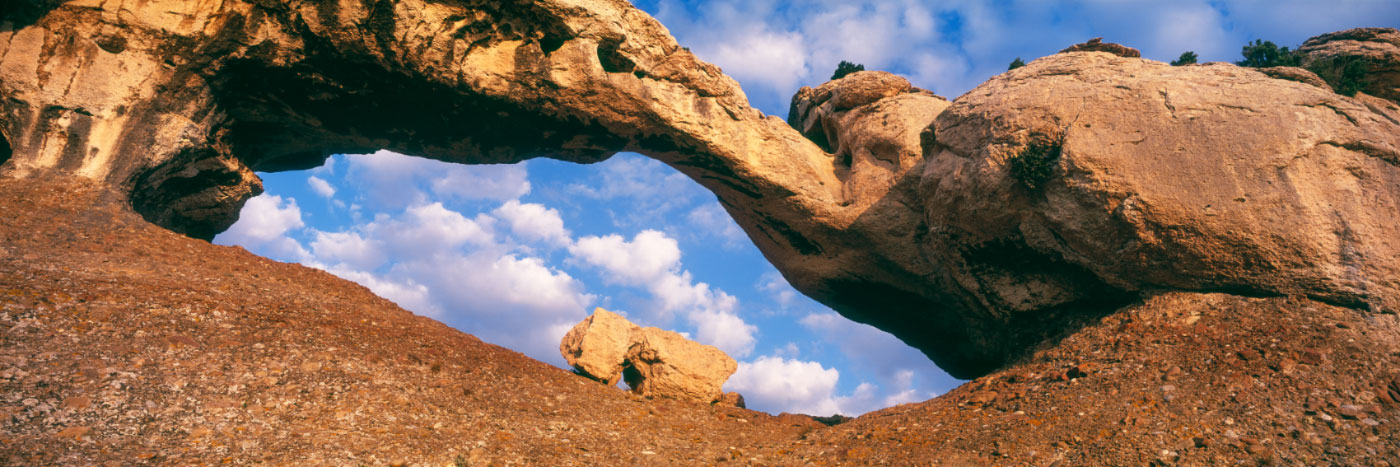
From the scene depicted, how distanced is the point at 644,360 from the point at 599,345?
49.7 inches

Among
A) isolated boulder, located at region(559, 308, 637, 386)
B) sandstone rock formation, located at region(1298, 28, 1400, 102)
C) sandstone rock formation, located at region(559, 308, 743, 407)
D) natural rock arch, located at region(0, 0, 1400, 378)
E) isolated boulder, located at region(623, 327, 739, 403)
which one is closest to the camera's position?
natural rock arch, located at region(0, 0, 1400, 378)

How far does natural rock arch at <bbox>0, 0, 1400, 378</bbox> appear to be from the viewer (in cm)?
1239

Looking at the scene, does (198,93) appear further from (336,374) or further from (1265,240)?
(1265,240)

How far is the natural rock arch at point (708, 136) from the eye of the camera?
12.4 m

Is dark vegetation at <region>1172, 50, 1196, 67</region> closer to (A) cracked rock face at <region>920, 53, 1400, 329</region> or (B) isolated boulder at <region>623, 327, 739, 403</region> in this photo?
(A) cracked rock face at <region>920, 53, 1400, 329</region>

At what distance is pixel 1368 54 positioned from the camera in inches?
628

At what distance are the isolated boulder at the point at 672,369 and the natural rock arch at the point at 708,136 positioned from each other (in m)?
5.36

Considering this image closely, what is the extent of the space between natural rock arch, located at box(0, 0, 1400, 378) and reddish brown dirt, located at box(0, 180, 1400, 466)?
1281 millimetres

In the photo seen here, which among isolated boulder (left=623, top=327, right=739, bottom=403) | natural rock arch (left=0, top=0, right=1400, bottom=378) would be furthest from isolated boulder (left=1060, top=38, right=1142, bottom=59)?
isolated boulder (left=623, top=327, right=739, bottom=403)

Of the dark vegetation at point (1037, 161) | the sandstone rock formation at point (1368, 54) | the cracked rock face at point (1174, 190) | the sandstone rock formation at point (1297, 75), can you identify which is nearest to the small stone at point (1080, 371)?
the cracked rock face at point (1174, 190)

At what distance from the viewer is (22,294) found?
919cm

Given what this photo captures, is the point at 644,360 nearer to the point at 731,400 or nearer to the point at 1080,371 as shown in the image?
the point at 731,400

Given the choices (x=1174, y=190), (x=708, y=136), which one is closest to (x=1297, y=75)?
(x=1174, y=190)

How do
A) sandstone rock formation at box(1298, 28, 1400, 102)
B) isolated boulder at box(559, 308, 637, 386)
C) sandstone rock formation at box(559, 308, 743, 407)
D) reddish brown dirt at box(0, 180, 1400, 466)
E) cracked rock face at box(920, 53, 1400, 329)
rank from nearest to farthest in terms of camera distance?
reddish brown dirt at box(0, 180, 1400, 466), cracked rock face at box(920, 53, 1400, 329), sandstone rock formation at box(1298, 28, 1400, 102), isolated boulder at box(559, 308, 637, 386), sandstone rock formation at box(559, 308, 743, 407)
